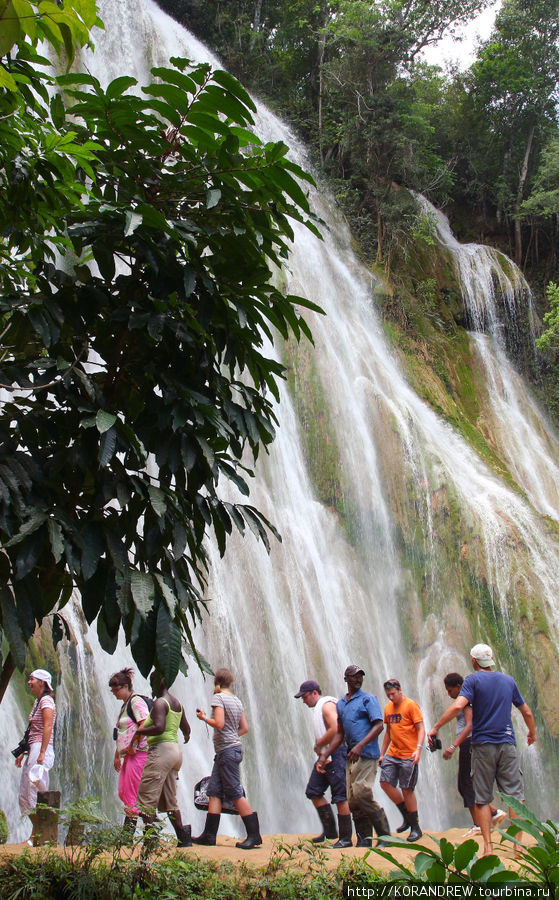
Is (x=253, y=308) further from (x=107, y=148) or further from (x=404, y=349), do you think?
(x=404, y=349)

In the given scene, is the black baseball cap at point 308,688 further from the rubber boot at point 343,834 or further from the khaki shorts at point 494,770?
the khaki shorts at point 494,770

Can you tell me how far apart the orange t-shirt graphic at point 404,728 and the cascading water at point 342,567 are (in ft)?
8.73

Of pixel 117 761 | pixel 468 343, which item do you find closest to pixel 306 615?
pixel 117 761

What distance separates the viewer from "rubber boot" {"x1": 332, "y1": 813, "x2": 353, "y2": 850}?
20.4ft

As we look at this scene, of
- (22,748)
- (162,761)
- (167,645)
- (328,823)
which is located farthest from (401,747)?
(167,645)

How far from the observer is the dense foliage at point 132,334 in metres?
2.75

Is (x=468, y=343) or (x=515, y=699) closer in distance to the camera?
(x=515, y=699)

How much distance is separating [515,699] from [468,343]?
15235 millimetres

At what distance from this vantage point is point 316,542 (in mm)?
12500

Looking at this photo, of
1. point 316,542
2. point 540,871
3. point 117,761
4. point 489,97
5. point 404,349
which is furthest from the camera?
point 489,97

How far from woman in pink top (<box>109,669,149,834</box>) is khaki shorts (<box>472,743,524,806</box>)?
2.47 m

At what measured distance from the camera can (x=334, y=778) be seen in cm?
659

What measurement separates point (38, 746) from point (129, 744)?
666mm

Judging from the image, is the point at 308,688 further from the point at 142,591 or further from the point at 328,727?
the point at 142,591
